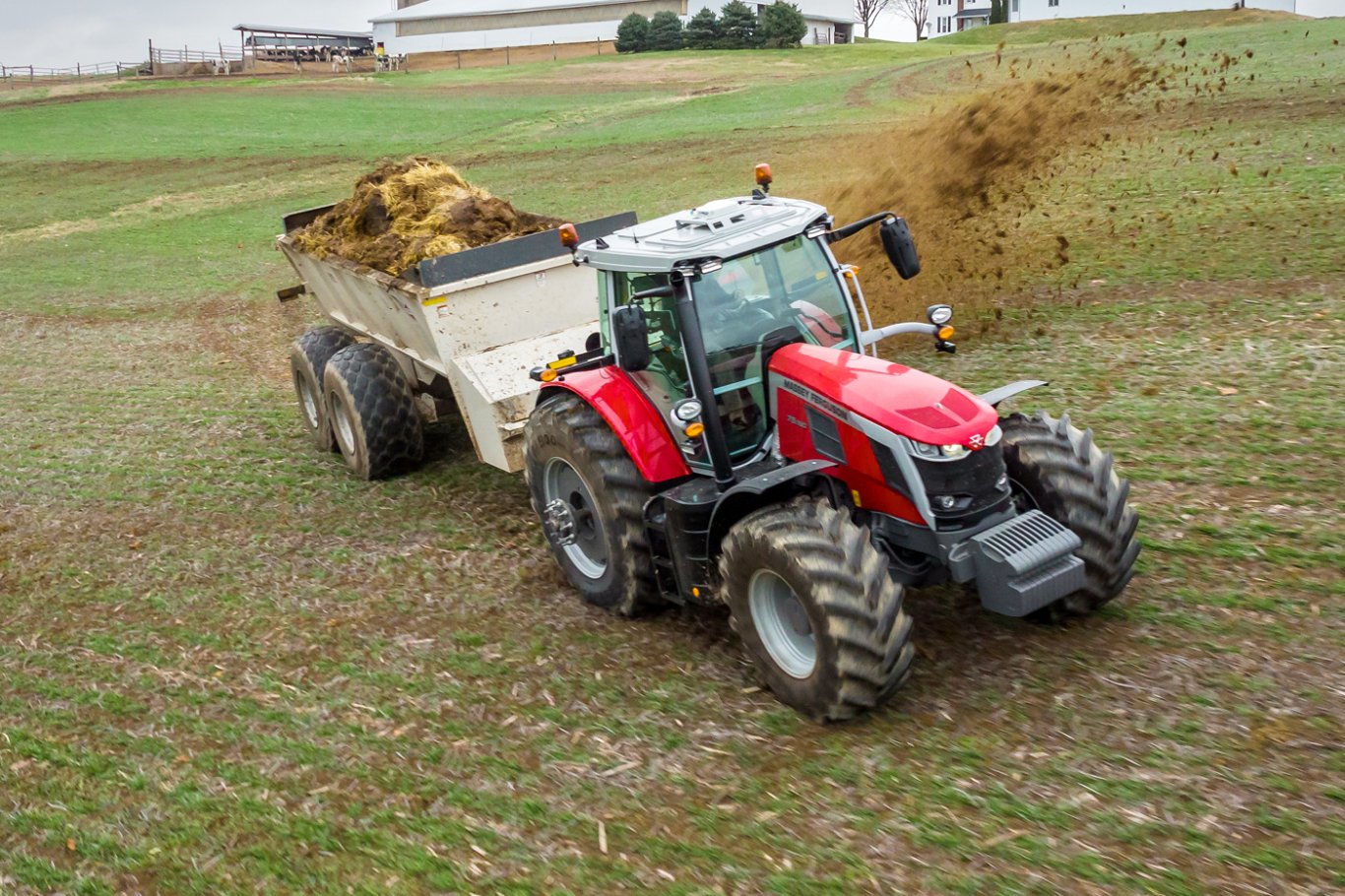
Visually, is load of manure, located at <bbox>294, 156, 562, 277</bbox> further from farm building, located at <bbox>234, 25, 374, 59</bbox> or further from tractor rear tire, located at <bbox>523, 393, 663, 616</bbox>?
farm building, located at <bbox>234, 25, 374, 59</bbox>

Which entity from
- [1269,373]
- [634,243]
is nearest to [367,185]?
[634,243]

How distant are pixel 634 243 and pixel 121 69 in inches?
3067

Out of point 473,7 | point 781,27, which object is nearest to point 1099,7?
point 781,27

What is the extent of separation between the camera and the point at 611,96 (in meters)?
43.3

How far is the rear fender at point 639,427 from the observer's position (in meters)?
6.54

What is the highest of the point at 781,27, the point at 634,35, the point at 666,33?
the point at 634,35

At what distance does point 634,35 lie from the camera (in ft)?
210

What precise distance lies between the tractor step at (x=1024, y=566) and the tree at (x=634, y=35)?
61677mm

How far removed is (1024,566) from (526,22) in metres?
79.4

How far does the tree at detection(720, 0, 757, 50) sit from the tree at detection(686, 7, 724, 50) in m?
0.60

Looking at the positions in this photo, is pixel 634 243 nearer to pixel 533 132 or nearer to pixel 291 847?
pixel 291 847

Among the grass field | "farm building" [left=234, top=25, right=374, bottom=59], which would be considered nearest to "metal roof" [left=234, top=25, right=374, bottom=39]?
"farm building" [left=234, top=25, right=374, bottom=59]

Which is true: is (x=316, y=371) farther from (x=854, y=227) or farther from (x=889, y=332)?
(x=889, y=332)

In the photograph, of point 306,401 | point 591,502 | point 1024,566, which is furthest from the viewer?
point 306,401
